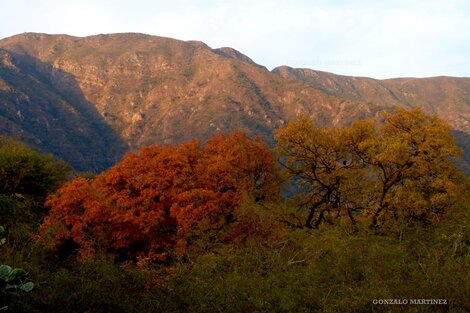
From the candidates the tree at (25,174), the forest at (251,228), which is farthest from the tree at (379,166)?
A: the tree at (25,174)

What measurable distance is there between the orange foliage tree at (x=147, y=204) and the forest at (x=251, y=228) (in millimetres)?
93

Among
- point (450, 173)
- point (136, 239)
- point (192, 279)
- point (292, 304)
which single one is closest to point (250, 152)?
point (136, 239)

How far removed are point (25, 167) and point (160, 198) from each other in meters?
12.2

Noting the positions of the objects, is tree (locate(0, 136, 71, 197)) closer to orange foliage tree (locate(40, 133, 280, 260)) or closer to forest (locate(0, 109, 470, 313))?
forest (locate(0, 109, 470, 313))

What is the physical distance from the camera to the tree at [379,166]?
2762 centimetres

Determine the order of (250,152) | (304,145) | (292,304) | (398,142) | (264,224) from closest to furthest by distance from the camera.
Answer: (292,304)
(264,224)
(398,142)
(304,145)
(250,152)

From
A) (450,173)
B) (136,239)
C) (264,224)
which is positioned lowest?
(136,239)

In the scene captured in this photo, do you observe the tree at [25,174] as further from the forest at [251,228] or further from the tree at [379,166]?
the tree at [379,166]

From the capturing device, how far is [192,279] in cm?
1589

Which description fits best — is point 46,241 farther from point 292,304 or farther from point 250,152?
point 250,152

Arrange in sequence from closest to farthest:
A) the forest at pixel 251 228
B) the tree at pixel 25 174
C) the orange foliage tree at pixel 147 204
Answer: the forest at pixel 251 228 < the orange foliage tree at pixel 147 204 < the tree at pixel 25 174

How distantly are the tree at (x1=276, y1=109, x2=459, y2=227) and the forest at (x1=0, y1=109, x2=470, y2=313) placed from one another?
0.11 m

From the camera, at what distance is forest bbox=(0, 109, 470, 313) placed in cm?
1354

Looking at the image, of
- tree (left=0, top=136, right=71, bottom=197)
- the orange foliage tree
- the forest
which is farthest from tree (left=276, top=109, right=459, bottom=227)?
tree (left=0, top=136, right=71, bottom=197)
